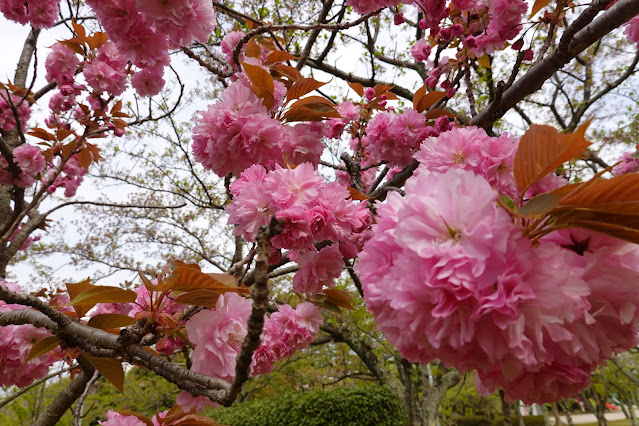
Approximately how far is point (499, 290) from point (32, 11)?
3644 millimetres

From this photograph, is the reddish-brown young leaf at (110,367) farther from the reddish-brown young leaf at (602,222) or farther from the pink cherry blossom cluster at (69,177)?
the pink cherry blossom cluster at (69,177)

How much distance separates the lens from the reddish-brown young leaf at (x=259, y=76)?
42.1 inches

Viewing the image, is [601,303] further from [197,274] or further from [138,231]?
[138,231]

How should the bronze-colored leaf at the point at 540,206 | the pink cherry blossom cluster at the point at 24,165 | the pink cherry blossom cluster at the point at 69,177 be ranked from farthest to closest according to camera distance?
1. the pink cherry blossom cluster at the point at 69,177
2. the pink cherry blossom cluster at the point at 24,165
3. the bronze-colored leaf at the point at 540,206

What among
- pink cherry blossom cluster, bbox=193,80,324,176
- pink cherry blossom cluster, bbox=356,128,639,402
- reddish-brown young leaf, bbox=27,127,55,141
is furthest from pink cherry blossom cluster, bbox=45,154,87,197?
pink cherry blossom cluster, bbox=356,128,639,402

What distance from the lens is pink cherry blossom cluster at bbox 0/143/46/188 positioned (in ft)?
9.55

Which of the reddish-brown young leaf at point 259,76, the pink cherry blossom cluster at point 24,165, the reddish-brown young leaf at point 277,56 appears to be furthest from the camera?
the pink cherry blossom cluster at point 24,165

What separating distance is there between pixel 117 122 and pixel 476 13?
2.25 meters

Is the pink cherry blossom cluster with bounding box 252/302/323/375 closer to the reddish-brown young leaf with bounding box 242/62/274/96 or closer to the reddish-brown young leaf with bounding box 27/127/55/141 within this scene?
the reddish-brown young leaf with bounding box 242/62/274/96

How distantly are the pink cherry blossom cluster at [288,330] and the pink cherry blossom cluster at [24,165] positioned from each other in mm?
2443

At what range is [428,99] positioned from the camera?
1.62 m

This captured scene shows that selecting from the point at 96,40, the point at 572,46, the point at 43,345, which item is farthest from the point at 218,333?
the point at 96,40

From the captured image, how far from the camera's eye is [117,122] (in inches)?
96.3

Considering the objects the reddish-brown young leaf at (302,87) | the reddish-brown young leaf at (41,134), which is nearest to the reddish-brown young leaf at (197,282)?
the reddish-brown young leaf at (302,87)
